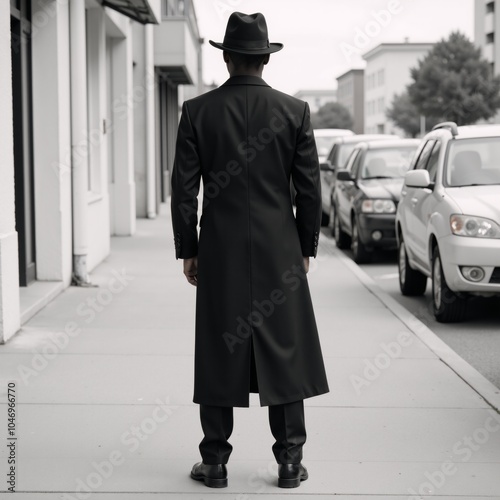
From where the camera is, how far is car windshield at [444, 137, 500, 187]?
9542 millimetres

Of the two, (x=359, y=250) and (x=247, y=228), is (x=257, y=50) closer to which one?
(x=247, y=228)

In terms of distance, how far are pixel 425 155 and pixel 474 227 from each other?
2096mm

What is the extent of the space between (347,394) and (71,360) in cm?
203

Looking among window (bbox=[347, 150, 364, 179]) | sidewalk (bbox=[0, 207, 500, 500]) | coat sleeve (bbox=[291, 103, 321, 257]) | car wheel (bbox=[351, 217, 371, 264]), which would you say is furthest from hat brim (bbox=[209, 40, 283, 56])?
window (bbox=[347, 150, 364, 179])

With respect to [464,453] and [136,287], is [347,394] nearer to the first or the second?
[464,453]

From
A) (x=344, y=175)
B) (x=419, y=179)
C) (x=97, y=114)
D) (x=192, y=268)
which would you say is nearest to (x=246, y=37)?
(x=192, y=268)

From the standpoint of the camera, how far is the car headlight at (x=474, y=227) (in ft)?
28.4

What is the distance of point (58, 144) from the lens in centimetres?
1041

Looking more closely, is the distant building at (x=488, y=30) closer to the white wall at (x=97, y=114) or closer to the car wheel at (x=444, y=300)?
the white wall at (x=97, y=114)

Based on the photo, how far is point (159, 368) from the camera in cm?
697

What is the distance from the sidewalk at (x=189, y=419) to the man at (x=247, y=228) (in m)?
0.44

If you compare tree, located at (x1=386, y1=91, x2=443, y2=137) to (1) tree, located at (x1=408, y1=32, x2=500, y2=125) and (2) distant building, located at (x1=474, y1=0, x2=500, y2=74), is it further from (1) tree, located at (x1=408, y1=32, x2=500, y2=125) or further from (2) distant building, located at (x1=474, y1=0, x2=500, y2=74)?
(1) tree, located at (x1=408, y1=32, x2=500, y2=125)

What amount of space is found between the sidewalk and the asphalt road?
0.31 metres

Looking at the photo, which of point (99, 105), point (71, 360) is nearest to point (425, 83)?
point (99, 105)
